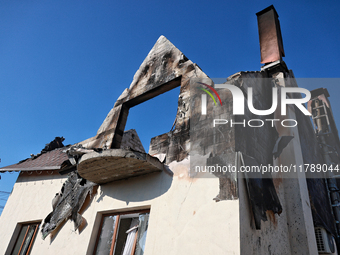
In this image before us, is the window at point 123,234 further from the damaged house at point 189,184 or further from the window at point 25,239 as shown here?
the window at point 25,239

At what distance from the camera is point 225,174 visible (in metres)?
5.02

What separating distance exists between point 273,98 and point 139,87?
428 cm

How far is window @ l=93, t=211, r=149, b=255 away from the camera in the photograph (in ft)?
19.0

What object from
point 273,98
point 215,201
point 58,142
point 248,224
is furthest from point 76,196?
point 58,142

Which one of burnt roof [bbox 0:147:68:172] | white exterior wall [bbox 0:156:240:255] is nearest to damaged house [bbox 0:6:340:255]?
white exterior wall [bbox 0:156:240:255]

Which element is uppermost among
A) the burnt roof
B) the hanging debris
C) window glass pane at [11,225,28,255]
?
the burnt roof

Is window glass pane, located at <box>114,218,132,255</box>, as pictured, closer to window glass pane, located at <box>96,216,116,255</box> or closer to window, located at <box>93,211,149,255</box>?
window, located at <box>93,211,149,255</box>

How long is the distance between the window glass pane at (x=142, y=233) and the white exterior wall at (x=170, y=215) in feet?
0.96

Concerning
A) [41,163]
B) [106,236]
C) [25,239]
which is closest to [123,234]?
[106,236]

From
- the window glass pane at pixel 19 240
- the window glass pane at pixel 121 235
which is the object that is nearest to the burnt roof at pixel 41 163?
the window glass pane at pixel 19 240

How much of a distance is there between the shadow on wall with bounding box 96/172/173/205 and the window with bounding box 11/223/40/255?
126 inches

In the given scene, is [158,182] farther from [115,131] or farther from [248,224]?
[115,131]

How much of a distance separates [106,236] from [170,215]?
6.96 ft

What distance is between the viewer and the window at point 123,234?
5805 millimetres
